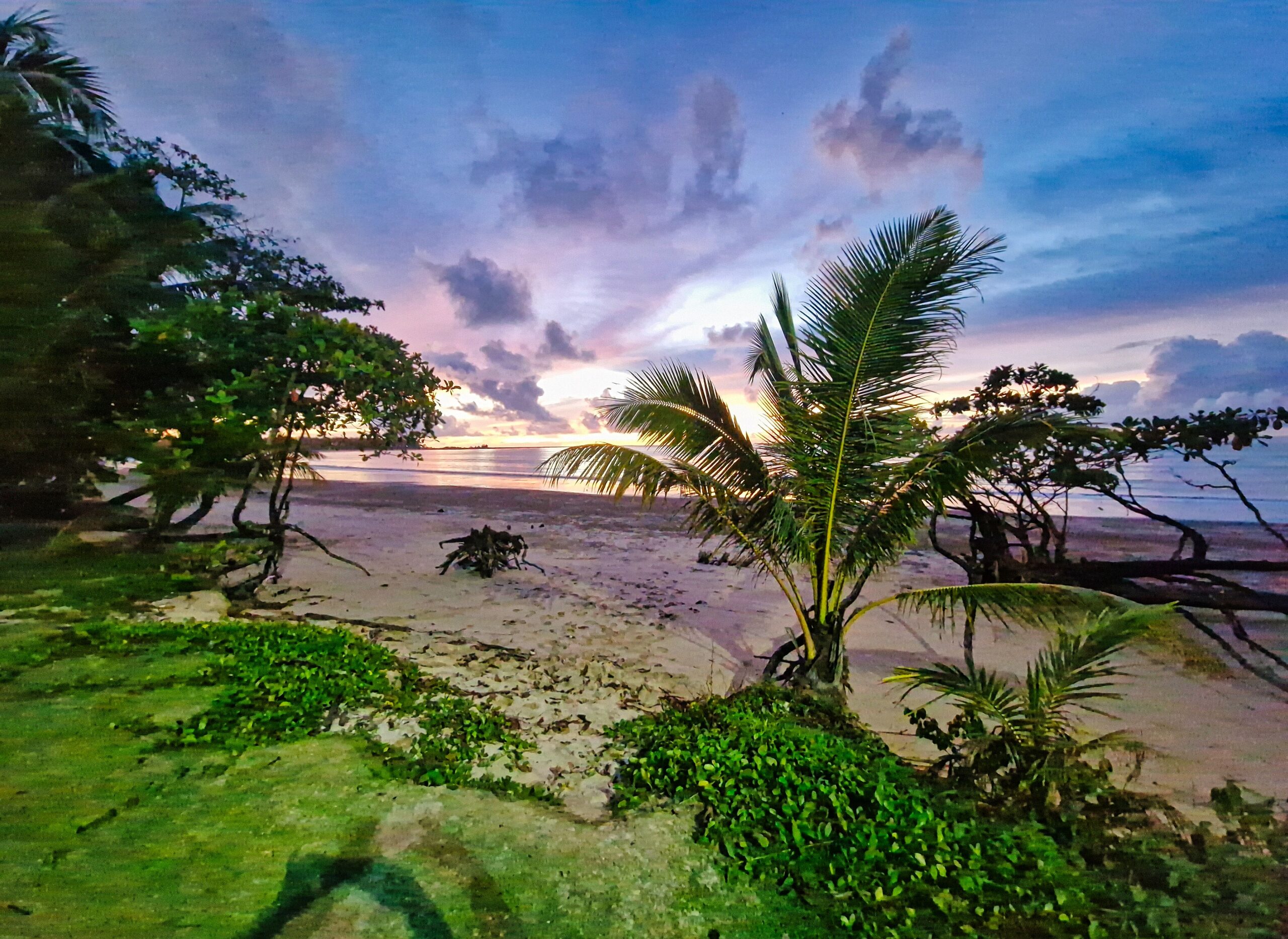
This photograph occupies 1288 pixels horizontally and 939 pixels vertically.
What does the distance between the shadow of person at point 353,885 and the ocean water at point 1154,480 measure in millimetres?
5588

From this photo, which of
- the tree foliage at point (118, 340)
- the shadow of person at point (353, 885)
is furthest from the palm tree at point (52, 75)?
the shadow of person at point (353, 885)

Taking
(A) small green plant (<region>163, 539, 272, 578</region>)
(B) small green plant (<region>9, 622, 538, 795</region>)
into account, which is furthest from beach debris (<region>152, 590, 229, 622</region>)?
(B) small green plant (<region>9, 622, 538, 795</region>)

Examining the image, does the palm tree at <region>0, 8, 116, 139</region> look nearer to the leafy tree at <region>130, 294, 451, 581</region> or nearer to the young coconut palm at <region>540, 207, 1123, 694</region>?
the leafy tree at <region>130, 294, 451, 581</region>

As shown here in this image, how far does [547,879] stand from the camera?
2574 mm

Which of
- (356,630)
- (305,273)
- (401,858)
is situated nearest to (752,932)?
(401,858)

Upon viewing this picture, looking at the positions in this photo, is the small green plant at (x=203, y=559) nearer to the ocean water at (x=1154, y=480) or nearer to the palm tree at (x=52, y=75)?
the ocean water at (x=1154, y=480)

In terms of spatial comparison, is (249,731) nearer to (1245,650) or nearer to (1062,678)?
(1062,678)

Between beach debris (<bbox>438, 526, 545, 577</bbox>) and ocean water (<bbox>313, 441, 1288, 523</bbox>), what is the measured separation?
149cm

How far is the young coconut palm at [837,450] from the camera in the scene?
453 cm

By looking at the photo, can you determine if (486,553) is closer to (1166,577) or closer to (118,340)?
A: (118,340)

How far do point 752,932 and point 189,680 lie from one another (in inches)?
188

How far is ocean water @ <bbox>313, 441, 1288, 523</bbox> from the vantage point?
21328 millimetres

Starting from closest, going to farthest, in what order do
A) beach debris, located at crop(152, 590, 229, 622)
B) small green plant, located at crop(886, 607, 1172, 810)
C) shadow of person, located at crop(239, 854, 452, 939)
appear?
shadow of person, located at crop(239, 854, 452, 939)
small green plant, located at crop(886, 607, 1172, 810)
beach debris, located at crop(152, 590, 229, 622)

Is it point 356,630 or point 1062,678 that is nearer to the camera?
point 1062,678
